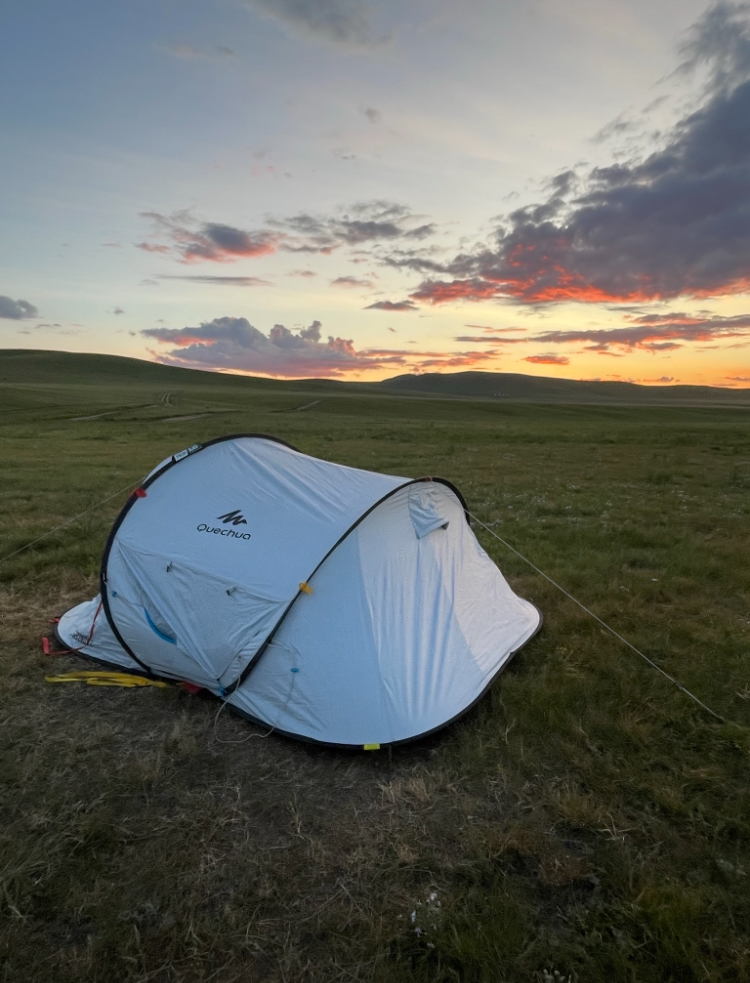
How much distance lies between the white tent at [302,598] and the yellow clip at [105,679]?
132mm

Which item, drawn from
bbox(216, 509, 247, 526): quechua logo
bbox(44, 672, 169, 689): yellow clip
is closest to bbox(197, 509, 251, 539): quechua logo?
bbox(216, 509, 247, 526): quechua logo

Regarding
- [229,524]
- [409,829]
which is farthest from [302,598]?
[409,829]

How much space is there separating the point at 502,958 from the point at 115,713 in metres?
4.12

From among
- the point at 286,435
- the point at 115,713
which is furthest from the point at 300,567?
the point at 286,435

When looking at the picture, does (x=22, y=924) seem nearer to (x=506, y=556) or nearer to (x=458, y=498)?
(x=458, y=498)

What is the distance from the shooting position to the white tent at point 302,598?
5.41 m

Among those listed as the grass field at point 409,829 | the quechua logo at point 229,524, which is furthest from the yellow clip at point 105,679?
the quechua logo at point 229,524

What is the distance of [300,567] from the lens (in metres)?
5.76

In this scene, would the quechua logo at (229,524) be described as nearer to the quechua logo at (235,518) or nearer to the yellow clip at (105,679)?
the quechua logo at (235,518)

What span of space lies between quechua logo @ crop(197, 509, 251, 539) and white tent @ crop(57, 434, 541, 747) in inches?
0.6

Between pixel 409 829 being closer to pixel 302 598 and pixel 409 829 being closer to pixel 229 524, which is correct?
pixel 302 598

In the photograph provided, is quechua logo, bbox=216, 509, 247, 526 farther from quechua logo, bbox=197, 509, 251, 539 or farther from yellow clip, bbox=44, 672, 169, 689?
yellow clip, bbox=44, 672, 169, 689

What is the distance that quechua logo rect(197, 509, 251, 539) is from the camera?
6223mm

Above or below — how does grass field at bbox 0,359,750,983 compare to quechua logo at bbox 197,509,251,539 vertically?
below
